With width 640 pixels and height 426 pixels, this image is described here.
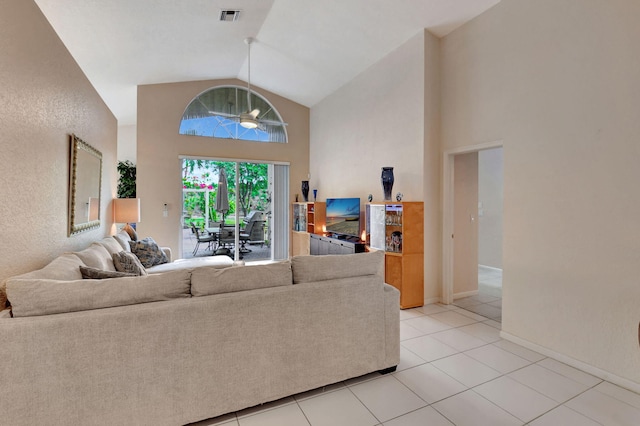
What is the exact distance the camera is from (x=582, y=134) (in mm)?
2588

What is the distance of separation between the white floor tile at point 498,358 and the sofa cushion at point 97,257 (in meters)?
3.47

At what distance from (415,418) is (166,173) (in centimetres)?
600

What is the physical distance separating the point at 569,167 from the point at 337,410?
9.22 feet

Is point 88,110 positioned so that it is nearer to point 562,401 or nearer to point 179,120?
point 179,120

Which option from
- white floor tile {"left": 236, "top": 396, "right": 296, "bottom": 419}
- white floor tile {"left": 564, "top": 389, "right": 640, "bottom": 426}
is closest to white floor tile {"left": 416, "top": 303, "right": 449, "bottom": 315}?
white floor tile {"left": 564, "top": 389, "right": 640, "bottom": 426}

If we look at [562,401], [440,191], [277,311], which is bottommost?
[562,401]

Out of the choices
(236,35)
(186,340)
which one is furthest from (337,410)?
(236,35)

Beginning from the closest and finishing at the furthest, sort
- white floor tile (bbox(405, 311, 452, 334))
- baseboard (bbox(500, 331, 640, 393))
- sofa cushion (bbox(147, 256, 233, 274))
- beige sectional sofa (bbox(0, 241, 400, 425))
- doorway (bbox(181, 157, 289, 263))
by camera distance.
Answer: beige sectional sofa (bbox(0, 241, 400, 425)) → baseboard (bbox(500, 331, 640, 393)) → white floor tile (bbox(405, 311, 452, 334)) → sofa cushion (bbox(147, 256, 233, 274)) → doorway (bbox(181, 157, 289, 263))

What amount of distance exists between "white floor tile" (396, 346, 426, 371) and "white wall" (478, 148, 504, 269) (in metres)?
4.18

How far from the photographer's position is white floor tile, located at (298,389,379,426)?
192cm

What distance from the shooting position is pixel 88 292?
5.60 feet

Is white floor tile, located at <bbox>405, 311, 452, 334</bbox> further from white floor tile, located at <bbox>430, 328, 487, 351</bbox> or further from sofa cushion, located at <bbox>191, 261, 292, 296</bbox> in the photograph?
sofa cushion, located at <bbox>191, 261, 292, 296</bbox>

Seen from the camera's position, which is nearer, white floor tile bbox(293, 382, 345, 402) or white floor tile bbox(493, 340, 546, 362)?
white floor tile bbox(293, 382, 345, 402)

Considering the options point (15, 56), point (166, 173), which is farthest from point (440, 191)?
point (166, 173)
